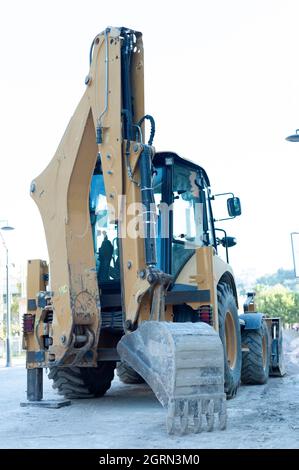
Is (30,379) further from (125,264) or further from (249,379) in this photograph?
(249,379)

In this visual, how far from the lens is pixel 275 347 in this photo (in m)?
12.1

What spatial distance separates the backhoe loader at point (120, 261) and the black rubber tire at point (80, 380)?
0.05 ft

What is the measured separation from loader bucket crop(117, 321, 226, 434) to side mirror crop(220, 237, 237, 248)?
4.58 metres

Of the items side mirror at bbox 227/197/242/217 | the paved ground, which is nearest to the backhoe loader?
the paved ground

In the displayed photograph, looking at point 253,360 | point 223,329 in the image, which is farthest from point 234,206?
point 253,360

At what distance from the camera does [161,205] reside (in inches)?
335

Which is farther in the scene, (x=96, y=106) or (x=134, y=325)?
(x=96, y=106)

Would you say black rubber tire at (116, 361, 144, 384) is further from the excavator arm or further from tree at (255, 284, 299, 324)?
tree at (255, 284, 299, 324)

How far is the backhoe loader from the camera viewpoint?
6824mm

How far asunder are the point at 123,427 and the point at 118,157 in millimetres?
2842

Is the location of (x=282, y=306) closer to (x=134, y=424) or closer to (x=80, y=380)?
(x=80, y=380)

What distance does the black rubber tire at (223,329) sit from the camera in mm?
8312

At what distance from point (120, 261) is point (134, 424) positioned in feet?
5.64
